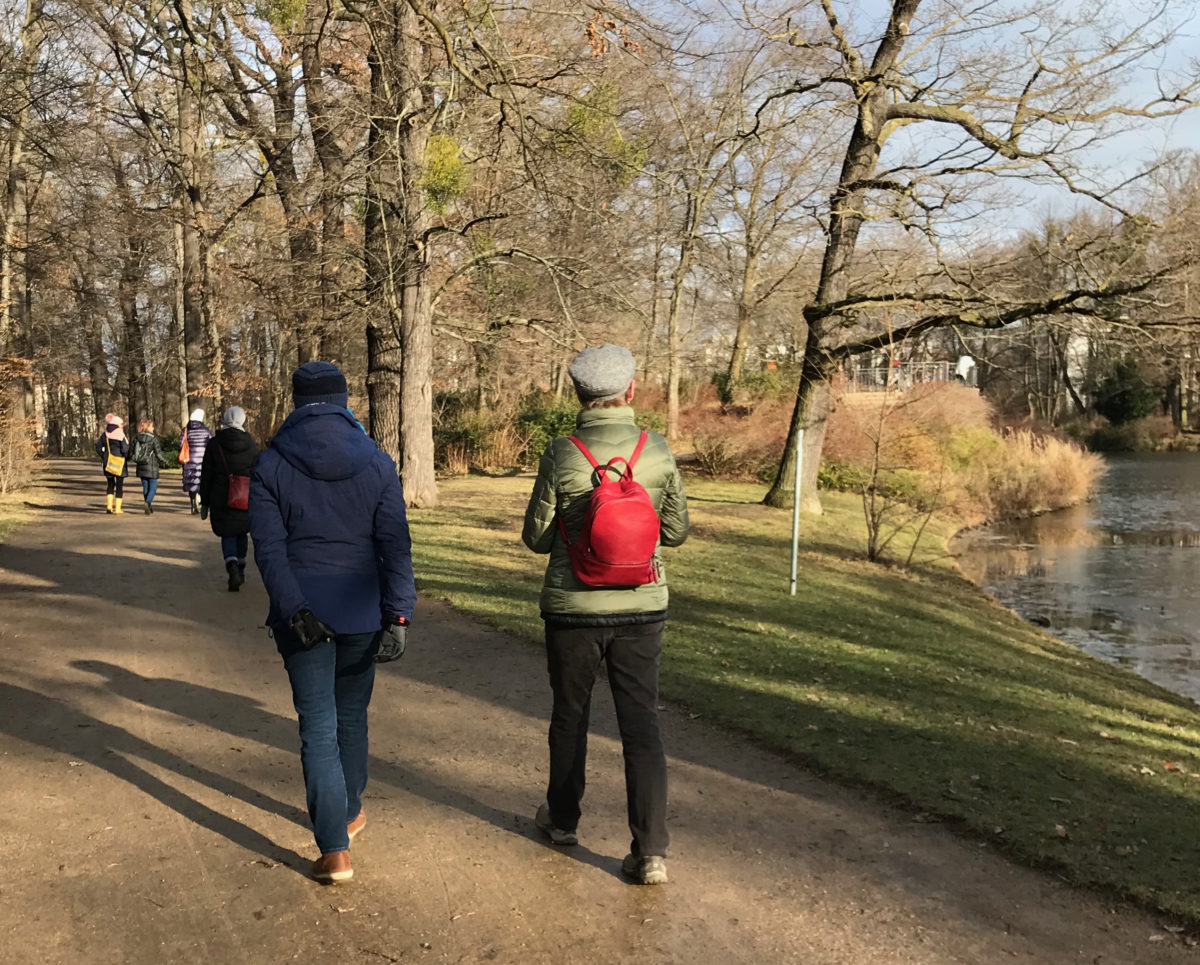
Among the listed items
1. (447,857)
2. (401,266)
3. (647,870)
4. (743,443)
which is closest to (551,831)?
(447,857)

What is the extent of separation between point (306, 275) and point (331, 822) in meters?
18.9

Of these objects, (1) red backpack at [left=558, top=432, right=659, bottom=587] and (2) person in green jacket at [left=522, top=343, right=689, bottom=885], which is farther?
(2) person in green jacket at [left=522, top=343, right=689, bottom=885]

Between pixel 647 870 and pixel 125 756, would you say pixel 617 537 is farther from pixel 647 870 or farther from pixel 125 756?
pixel 125 756

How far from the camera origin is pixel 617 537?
13.1ft

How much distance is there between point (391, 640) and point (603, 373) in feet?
4.26

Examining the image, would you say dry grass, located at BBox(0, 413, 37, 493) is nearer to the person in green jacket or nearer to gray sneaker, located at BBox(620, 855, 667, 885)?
the person in green jacket

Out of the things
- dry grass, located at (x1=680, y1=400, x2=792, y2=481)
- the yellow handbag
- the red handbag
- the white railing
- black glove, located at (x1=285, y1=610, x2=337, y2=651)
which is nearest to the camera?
black glove, located at (x1=285, y1=610, x2=337, y2=651)

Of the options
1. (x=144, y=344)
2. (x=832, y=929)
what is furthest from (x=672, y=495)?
(x=144, y=344)

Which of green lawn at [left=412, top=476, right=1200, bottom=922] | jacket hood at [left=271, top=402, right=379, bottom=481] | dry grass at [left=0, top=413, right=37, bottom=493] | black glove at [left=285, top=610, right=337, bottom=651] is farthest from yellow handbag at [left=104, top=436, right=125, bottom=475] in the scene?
black glove at [left=285, top=610, right=337, bottom=651]

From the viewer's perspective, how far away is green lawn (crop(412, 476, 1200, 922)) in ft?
17.2

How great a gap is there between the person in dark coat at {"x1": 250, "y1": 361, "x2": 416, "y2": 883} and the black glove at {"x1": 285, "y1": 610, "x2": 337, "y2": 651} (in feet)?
0.08

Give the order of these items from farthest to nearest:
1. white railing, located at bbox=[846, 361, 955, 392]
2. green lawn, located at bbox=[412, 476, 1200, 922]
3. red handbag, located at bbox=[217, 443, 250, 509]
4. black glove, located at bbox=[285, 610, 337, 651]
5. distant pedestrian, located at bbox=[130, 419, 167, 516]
Result: distant pedestrian, located at bbox=[130, 419, 167, 516] < white railing, located at bbox=[846, 361, 955, 392] < red handbag, located at bbox=[217, 443, 250, 509] < green lawn, located at bbox=[412, 476, 1200, 922] < black glove, located at bbox=[285, 610, 337, 651]

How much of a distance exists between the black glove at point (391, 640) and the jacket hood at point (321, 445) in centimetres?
58

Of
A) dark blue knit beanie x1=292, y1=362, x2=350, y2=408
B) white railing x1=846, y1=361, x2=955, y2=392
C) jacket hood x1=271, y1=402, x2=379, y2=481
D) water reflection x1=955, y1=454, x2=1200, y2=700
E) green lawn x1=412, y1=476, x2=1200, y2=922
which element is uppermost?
white railing x1=846, y1=361, x2=955, y2=392
